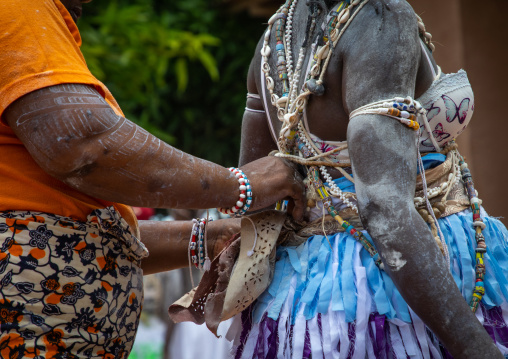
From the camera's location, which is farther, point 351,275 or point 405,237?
point 351,275

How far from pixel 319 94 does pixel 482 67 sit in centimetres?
224

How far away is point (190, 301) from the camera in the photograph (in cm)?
Answer: 212

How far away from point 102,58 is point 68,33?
11.9 feet

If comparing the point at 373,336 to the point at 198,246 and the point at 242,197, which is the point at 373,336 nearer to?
the point at 242,197

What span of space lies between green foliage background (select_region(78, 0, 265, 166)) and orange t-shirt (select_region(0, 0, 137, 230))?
133 inches

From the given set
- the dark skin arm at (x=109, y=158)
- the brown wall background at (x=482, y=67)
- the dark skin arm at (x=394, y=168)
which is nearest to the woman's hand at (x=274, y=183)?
the dark skin arm at (x=109, y=158)

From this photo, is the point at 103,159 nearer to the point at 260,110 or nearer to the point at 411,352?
the point at 260,110

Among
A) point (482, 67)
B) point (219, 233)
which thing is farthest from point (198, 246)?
point (482, 67)

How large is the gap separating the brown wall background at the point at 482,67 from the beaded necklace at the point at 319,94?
1789mm

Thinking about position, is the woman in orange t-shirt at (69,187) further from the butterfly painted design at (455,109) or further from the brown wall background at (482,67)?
the brown wall background at (482,67)

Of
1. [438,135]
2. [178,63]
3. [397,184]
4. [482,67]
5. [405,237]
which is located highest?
[178,63]

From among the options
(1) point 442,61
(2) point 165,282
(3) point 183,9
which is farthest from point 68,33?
(2) point 165,282

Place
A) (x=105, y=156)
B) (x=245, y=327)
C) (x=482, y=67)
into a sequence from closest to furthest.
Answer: (x=105, y=156), (x=245, y=327), (x=482, y=67)

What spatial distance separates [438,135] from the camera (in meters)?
1.84
